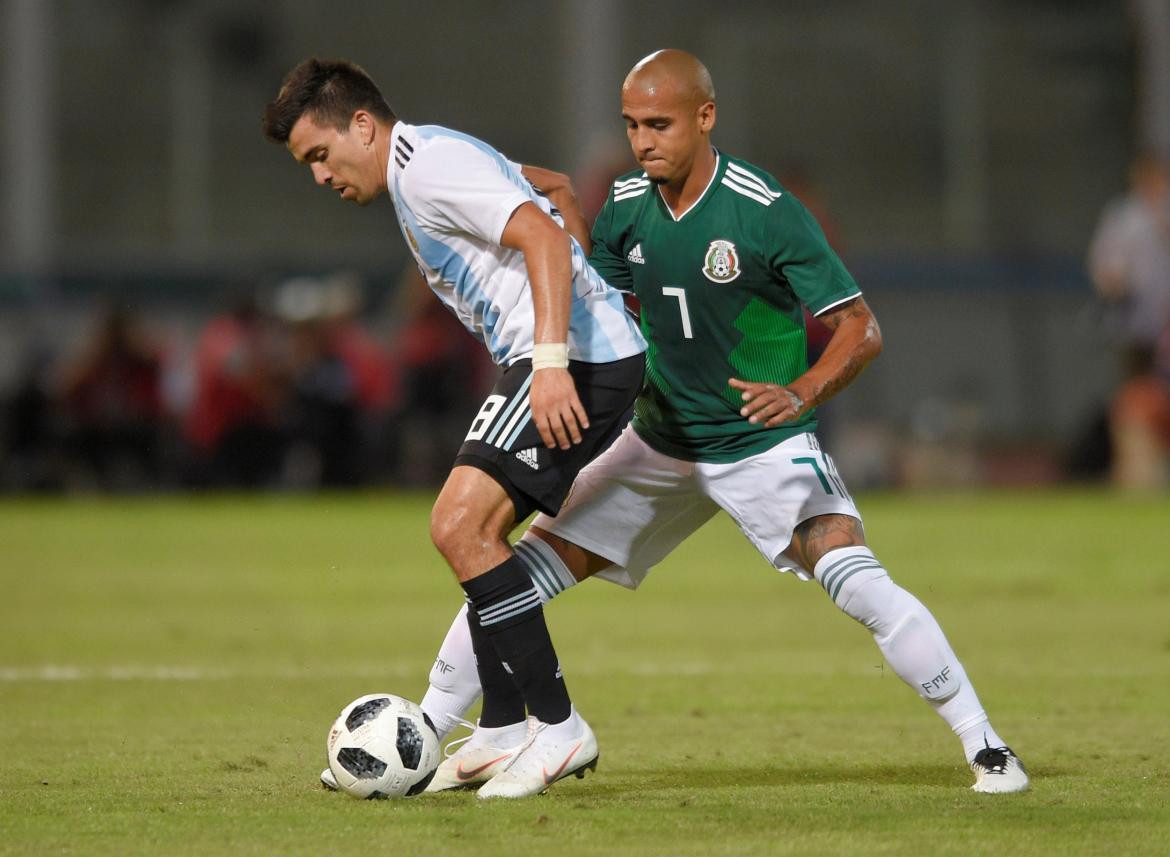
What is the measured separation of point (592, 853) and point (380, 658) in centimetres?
416

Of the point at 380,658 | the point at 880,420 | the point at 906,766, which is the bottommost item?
the point at 880,420

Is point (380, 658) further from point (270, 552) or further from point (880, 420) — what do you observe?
point (880, 420)

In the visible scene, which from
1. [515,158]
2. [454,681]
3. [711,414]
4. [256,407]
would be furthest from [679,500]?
[515,158]

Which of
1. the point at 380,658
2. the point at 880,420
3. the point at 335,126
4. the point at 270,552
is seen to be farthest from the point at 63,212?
the point at 335,126

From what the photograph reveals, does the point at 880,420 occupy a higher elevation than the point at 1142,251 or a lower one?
lower

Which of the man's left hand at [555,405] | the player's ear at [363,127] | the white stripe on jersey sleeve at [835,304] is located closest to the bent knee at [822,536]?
the white stripe on jersey sleeve at [835,304]

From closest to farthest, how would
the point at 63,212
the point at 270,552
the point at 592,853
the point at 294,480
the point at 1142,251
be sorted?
the point at 592,853, the point at 270,552, the point at 1142,251, the point at 294,480, the point at 63,212

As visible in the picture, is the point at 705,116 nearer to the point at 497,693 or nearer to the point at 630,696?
the point at 497,693

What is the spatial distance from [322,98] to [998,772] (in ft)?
8.72

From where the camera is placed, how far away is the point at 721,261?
227 inches

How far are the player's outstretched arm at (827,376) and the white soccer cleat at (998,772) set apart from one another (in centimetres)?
108

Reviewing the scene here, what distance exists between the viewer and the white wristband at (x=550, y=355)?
5273 millimetres

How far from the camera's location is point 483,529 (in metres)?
5.39

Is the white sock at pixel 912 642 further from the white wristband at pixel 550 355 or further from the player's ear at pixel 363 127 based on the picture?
the player's ear at pixel 363 127
